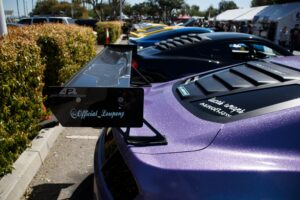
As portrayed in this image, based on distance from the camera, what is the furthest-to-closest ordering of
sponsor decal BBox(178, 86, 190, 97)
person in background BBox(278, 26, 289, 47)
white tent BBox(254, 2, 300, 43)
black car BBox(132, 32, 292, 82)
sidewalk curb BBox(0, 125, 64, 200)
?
white tent BBox(254, 2, 300, 43)
person in background BBox(278, 26, 289, 47)
black car BBox(132, 32, 292, 82)
sidewalk curb BBox(0, 125, 64, 200)
sponsor decal BBox(178, 86, 190, 97)

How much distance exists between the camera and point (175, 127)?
2.06 metres

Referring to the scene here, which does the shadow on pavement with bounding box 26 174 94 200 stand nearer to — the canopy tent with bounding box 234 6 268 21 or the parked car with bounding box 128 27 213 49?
the parked car with bounding box 128 27 213 49

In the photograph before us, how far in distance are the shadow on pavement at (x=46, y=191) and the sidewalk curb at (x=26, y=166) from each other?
0.11 metres

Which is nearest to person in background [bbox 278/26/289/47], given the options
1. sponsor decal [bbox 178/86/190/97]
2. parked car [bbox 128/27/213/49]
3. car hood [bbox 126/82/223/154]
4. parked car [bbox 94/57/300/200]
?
parked car [bbox 128/27/213/49]

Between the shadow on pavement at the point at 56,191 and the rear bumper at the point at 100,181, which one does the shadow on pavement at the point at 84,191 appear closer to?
the shadow on pavement at the point at 56,191

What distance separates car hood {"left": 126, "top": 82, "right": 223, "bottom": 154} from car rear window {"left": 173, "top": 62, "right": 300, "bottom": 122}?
0.23ft

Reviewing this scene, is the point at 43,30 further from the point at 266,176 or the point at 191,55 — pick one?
the point at 266,176

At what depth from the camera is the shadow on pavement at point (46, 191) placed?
3.47 metres

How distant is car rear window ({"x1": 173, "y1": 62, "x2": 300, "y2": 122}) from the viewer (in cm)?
199

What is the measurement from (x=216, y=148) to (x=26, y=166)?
8.57ft

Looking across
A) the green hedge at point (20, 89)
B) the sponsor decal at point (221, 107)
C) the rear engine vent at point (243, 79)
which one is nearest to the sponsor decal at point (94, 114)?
the sponsor decal at point (221, 107)

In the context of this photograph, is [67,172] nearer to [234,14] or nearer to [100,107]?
[100,107]

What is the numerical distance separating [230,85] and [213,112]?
414 mm

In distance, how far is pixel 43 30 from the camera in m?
6.12
